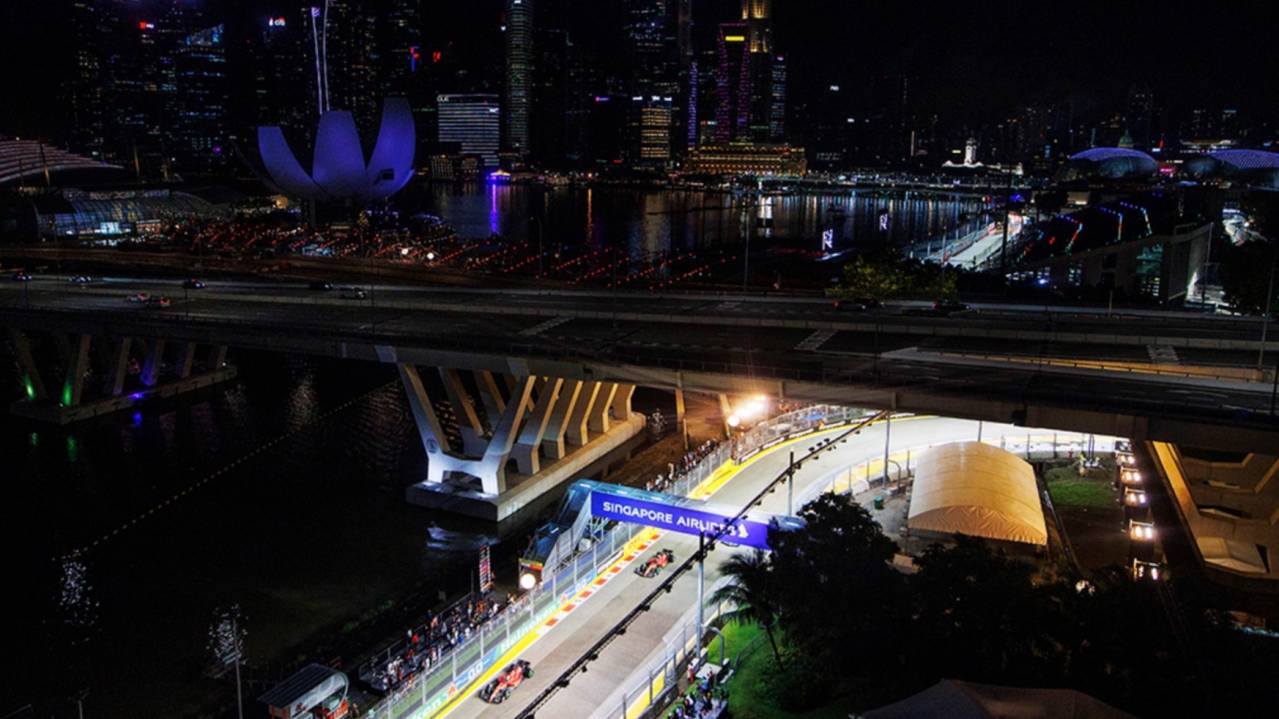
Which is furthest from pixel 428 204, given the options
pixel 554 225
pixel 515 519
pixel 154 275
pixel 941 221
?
pixel 515 519

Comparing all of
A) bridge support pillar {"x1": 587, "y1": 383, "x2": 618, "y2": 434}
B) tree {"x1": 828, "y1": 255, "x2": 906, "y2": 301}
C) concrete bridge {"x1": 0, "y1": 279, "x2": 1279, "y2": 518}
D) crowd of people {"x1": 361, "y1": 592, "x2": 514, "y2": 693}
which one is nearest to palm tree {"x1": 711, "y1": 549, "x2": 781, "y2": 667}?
crowd of people {"x1": 361, "y1": 592, "x2": 514, "y2": 693}

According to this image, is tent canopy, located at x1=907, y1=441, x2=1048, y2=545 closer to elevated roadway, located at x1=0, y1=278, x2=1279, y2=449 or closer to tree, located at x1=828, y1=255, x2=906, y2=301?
elevated roadway, located at x1=0, y1=278, x2=1279, y2=449

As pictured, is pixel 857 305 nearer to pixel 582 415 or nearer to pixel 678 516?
pixel 582 415

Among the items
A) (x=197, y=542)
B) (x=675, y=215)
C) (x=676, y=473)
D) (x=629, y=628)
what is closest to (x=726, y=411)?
(x=676, y=473)

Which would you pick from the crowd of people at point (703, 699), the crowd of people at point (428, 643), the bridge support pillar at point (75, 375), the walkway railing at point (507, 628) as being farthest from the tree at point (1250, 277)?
the bridge support pillar at point (75, 375)

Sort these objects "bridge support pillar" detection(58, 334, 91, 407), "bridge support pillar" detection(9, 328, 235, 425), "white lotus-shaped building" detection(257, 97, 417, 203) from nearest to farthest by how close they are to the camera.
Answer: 1. "bridge support pillar" detection(58, 334, 91, 407)
2. "bridge support pillar" detection(9, 328, 235, 425)
3. "white lotus-shaped building" detection(257, 97, 417, 203)

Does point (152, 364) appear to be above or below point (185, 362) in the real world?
above

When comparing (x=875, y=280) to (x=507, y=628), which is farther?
(x=875, y=280)
